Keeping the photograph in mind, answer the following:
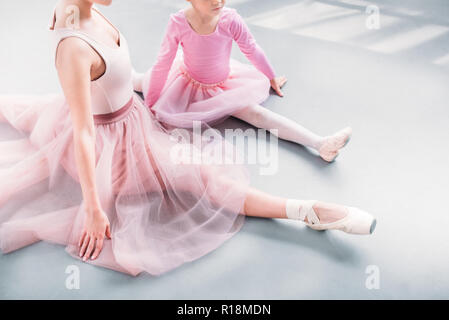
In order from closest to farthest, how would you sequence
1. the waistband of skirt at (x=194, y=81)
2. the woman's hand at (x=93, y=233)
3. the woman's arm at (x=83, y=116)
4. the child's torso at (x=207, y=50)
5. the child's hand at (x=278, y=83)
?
the woman's arm at (x=83, y=116) → the woman's hand at (x=93, y=233) → the child's torso at (x=207, y=50) → the waistband of skirt at (x=194, y=81) → the child's hand at (x=278, y=83)

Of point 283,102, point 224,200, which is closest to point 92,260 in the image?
point 224,200

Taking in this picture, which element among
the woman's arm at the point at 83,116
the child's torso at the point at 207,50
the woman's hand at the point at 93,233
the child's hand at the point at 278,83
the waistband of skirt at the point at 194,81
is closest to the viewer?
the woman's arm at the point at 83,116

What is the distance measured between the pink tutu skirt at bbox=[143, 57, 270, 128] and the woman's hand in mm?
410

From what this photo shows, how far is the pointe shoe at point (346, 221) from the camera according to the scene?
45.8 inches

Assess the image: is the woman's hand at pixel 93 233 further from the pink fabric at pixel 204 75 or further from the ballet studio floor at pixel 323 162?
the pink fabric at pixel 204 75

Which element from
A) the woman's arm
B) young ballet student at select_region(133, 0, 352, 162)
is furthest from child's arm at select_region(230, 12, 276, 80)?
the woman's arm

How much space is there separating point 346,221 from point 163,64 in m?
0.69

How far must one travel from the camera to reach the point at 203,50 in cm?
136

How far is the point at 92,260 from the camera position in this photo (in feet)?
3.69

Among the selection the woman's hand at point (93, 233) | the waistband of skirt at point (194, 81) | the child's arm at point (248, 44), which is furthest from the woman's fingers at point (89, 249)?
the child's arm at point (248, 44)

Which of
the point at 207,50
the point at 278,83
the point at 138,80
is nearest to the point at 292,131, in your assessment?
the point at 278,83

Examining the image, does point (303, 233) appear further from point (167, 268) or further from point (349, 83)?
point (349, 83)

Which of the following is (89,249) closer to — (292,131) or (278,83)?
(292,131)

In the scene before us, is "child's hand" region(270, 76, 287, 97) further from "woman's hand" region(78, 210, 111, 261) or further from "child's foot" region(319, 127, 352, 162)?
"woman's hand" region(78, 210, 111, 261)
